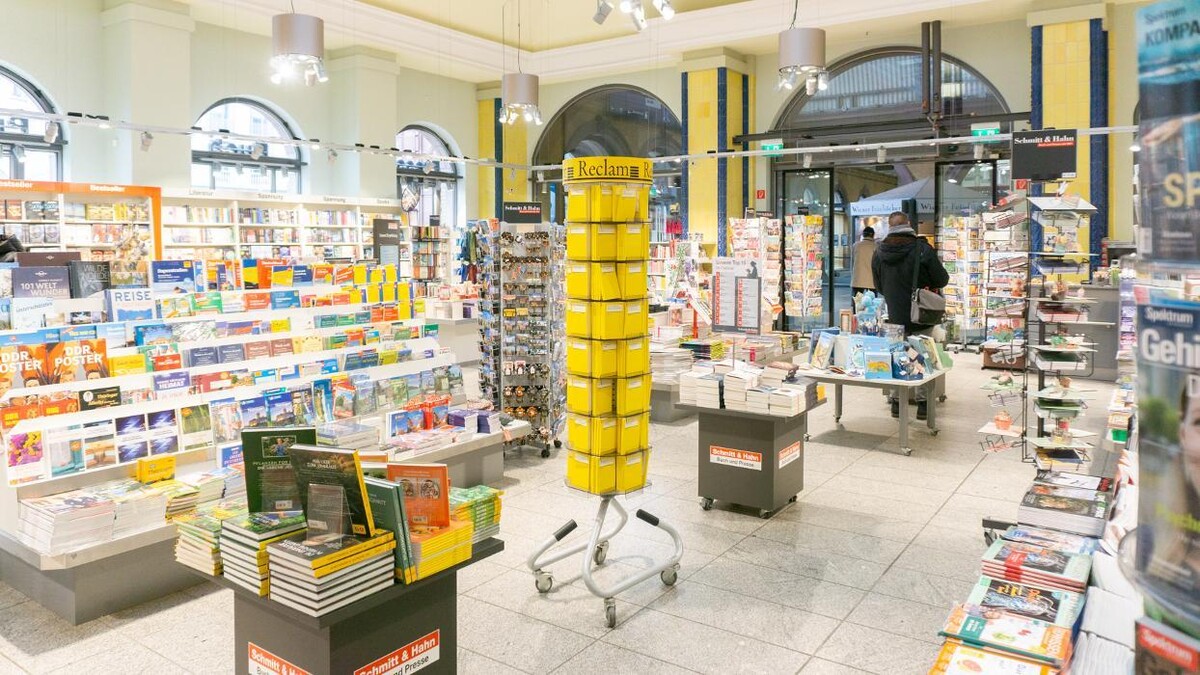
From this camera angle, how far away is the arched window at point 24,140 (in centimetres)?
1114

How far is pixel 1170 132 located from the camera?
1.02 metres

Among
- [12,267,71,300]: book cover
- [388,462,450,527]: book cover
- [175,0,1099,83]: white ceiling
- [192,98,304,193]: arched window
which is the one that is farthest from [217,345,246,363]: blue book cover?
[192,98,304,193]: arched window

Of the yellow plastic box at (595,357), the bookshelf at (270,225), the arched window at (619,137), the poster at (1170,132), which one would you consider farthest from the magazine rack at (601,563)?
the arched window at (619,137)

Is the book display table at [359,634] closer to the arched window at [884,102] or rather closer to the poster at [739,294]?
→ the poster at [739,294]

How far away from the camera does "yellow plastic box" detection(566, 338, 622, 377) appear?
3932 millimetres

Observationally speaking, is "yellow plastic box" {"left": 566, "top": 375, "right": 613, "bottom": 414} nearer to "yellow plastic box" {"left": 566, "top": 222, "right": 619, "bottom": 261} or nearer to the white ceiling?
"yellow plastic box" {"left": 566, "top": 222, "right": 619, "bottom": 261}

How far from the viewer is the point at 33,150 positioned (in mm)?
11539

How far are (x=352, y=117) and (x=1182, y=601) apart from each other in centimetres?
1477

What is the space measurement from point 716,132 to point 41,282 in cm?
1095

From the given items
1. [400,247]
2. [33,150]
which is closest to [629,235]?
[400,247]

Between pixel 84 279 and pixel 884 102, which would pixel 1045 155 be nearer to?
pixel 84 279

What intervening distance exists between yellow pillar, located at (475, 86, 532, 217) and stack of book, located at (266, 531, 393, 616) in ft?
49.7

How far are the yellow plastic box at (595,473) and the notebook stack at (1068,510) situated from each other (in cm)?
172

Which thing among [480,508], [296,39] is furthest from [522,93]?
[480,508]
